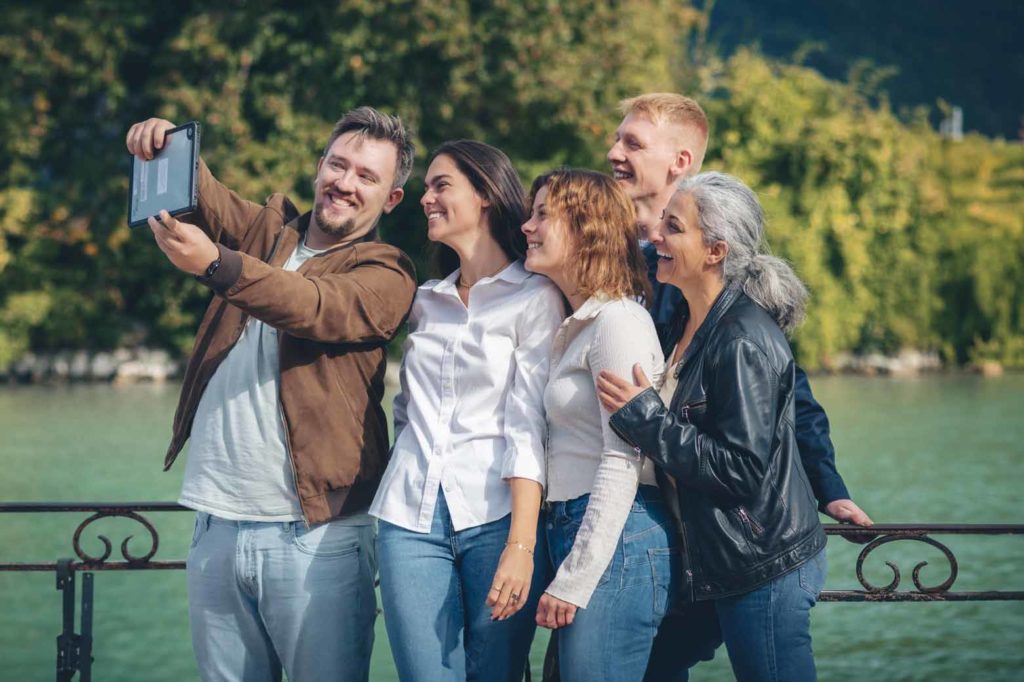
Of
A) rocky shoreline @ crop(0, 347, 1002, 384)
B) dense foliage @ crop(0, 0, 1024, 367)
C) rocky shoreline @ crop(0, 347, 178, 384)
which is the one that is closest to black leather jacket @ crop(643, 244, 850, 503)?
dense foliage @ crop(0, 0, 1024, 367)

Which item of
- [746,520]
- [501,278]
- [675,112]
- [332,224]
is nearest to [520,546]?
[746,520]

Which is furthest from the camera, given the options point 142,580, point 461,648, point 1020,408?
point 1020,408

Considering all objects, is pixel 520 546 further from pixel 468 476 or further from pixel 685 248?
pixel 685 248

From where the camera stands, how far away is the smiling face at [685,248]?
7.76 ft

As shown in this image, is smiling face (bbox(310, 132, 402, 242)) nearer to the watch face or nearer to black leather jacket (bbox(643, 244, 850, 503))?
the watch face

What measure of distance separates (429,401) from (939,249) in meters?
18.7

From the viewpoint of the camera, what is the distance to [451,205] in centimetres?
246

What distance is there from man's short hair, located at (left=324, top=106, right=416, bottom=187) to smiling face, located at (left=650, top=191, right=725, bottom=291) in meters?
0.63

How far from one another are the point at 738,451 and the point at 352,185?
0.98 metres

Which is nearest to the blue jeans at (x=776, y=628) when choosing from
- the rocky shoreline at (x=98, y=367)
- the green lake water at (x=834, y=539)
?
the green lake water at (x=834, y=539)

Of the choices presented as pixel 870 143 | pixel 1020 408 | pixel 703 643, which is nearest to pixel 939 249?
pixel 870 143

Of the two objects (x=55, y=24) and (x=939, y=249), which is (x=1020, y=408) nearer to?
(x=939, y=249)

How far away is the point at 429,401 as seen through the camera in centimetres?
237

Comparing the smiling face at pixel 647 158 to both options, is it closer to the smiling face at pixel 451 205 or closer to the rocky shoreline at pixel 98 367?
the smiling face at pixel 451 205
